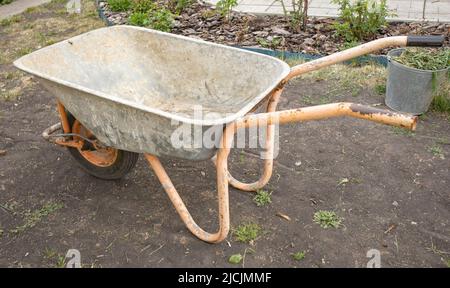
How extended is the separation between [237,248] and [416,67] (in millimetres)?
2194

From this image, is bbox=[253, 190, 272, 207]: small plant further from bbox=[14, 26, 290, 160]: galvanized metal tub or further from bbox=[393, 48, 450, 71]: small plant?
bbox=[393, 48, 450, 71]: small plant

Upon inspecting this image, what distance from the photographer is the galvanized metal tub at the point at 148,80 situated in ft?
6.95

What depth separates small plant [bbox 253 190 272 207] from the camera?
2758 millimetres

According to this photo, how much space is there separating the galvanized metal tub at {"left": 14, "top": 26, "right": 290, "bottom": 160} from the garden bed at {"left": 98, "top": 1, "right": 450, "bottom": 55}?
1904 millimetres

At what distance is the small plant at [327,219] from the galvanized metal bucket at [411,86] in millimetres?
1468

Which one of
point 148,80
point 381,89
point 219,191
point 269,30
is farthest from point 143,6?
point 219,191

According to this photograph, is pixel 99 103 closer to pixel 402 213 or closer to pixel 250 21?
pixel 402 213

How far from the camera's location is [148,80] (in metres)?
3.05

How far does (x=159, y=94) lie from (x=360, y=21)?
2.60 meters

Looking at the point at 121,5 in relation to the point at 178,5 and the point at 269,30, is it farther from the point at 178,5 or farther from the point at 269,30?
the point at 269,30

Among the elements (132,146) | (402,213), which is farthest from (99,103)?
(402,213)

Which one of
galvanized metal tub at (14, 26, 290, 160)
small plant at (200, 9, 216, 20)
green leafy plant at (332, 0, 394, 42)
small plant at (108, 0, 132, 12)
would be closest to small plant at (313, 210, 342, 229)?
galvanized metal tub at (14, 26, 290, 160)
